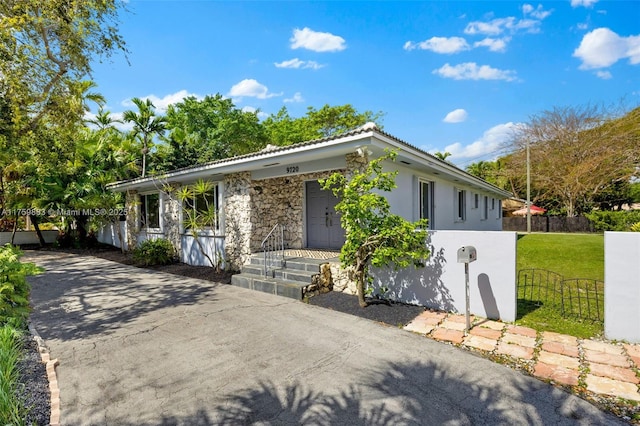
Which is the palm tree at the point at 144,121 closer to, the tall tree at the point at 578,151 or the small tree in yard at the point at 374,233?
the small tree in yard at the point at 374,233

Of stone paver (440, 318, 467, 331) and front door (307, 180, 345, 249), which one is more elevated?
front door (307, 180, 345, 249)

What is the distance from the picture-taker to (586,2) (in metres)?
8.90

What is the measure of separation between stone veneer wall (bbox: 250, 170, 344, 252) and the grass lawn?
6.49 metres

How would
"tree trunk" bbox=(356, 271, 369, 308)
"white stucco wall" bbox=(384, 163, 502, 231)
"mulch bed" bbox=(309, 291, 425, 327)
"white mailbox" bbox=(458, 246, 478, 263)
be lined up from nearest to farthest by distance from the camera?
"white mailbox" bbox=(458, 246, 478, 263) → "mulch bed" bbox=(309, 291, 425, 327) → "tree trunk" bbox=(356, 271, 369, 308) → "white stucco wall" bbox=(384, 163, 502, 231)

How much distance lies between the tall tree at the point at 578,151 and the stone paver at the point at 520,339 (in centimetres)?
2511

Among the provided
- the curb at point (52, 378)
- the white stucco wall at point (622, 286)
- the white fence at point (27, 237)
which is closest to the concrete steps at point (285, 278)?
the curb at point (52, 378)

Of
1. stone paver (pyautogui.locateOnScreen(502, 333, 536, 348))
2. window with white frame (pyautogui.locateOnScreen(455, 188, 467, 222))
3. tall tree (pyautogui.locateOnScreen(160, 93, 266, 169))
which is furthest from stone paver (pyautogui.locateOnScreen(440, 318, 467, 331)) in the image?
tall tree (pyautogui.locateOnScreen(160, 93, 266, 169))

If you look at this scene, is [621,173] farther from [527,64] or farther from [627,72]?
[527,64]

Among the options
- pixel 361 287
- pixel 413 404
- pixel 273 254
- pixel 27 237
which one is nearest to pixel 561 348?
pixel 413 404

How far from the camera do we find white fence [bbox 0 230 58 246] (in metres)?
18.9

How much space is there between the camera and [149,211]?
48.1ft

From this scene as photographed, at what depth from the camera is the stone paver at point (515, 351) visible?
4168 millimetres

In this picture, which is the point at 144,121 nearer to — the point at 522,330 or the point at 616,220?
the point at 522,330

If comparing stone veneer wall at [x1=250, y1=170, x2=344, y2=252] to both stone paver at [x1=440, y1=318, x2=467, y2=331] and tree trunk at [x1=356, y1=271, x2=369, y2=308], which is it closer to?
tree trunk at [x1=356, y1=271, x2=369, y2=308]
